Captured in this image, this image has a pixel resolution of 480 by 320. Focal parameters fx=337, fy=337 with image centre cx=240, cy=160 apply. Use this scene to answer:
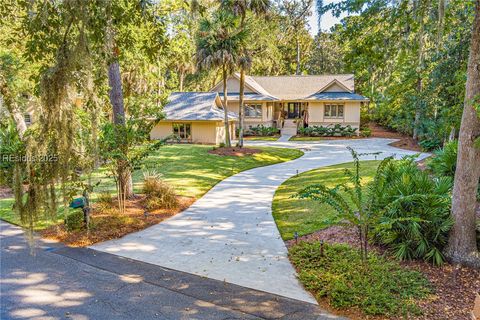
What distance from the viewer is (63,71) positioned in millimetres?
4016

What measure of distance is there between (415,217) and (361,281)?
1613 mm

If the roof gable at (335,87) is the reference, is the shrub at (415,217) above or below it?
below

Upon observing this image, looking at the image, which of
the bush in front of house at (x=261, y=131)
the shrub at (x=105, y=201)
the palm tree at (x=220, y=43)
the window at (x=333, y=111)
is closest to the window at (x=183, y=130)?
the bush in front of house at (x=261, y=131)

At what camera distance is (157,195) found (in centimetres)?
1101

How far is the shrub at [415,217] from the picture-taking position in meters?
6.13

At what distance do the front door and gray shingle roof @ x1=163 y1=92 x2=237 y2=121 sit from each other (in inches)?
397

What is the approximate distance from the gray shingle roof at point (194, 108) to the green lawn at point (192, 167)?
3.55 meters

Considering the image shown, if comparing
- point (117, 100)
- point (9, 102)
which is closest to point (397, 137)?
point (117, 100)

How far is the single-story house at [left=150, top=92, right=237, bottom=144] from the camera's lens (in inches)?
1013

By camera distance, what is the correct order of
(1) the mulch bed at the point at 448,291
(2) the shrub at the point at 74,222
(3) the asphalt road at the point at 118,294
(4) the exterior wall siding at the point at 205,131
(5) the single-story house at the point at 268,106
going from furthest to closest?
(5) the single-story house at the point at 268,106, (4) the exterior wall siding at the point at 205,131, (2) the shrub at the point at 74,222, (3) the asphalt road at the point at 118,294, (1) the mulch bed at the point at 448,291

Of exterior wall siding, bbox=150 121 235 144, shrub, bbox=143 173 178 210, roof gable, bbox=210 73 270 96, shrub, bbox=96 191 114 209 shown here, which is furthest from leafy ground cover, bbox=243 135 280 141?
shrub, bbox=96 191 114 209

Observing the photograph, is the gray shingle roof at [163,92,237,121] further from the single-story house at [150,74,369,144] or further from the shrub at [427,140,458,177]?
the shrub at [427,140,458,177]

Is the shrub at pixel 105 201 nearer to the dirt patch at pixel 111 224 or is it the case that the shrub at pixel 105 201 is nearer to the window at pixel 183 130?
the dirt patch at pixel 111 224

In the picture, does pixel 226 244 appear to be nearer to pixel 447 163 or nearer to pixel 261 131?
pixel 447 163
